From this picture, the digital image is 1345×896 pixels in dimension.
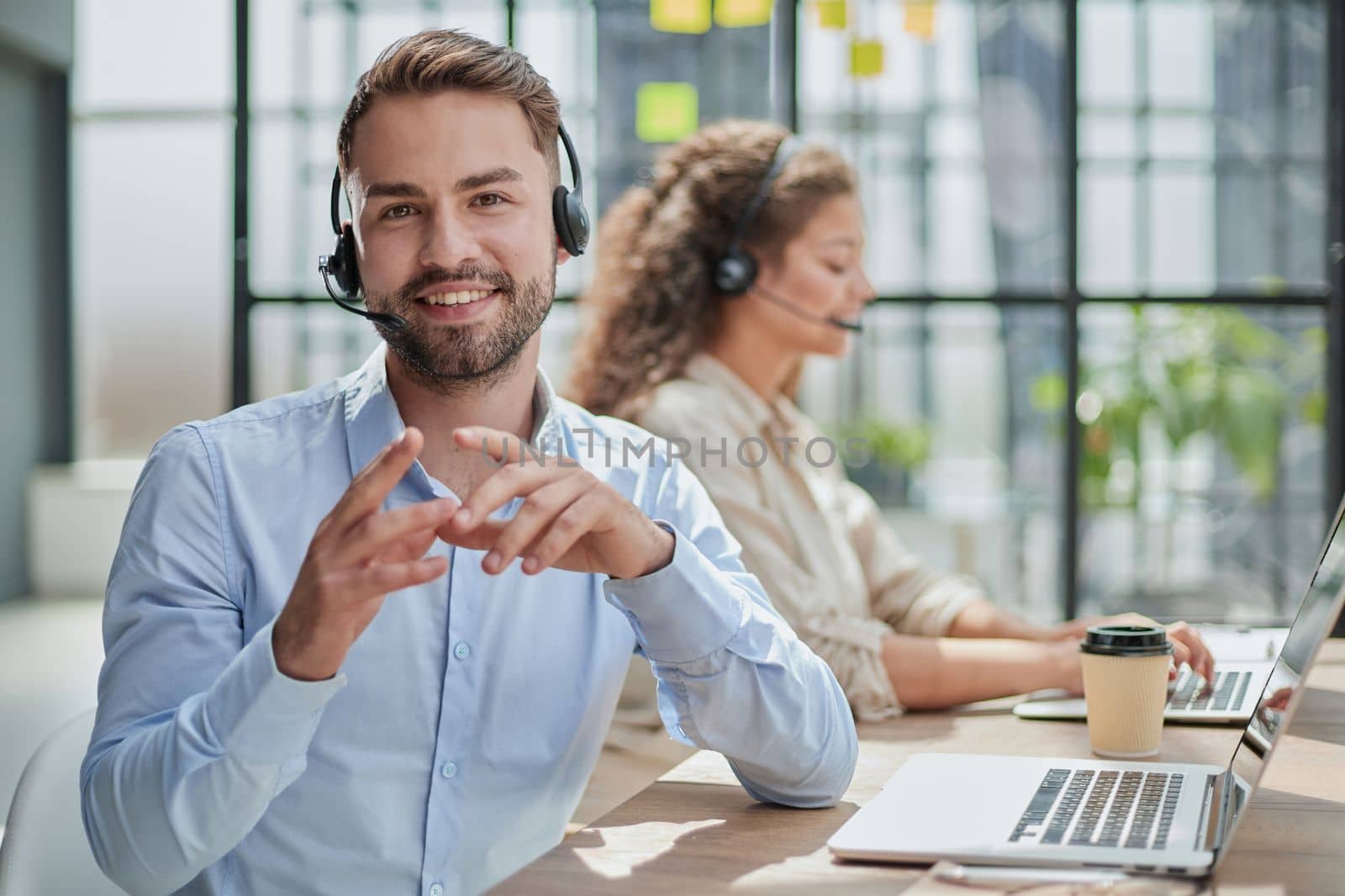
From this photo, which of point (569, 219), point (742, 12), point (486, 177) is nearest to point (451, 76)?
point (486, 177)

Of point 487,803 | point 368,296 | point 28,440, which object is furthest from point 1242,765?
point 28,440

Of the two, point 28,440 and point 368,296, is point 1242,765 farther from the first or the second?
point 28,440

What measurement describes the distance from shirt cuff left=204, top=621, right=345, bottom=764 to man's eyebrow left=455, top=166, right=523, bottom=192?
0.52 meters

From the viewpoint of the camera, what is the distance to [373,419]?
1329 mm

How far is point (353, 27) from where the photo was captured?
582cm

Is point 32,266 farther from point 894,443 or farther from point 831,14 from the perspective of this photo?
point 831,14

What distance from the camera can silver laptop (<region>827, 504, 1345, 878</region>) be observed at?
3.09 feet

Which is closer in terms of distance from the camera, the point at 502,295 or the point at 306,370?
the point at 502,295

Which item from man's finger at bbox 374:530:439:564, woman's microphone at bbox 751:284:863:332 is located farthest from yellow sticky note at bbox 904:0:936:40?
man's finger at bbox 374:530:439:564

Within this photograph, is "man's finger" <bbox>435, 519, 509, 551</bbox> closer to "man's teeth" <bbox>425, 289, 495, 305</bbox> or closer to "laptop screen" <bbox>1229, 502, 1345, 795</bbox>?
"man's teeth" <bbox>425, 289, 495, 305</bbox>

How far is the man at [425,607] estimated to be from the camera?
992 millimetres

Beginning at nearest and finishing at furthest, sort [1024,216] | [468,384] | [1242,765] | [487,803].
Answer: [1242,765] → [487,803] → [468,384] → [1024,216]

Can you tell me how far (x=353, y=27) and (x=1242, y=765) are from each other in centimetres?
554

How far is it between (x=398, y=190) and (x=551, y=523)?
0.47 meters
